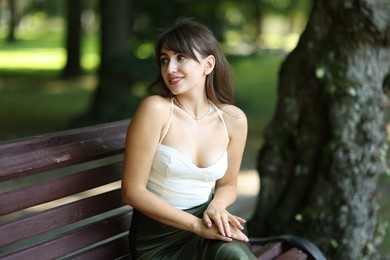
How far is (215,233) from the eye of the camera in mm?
2812

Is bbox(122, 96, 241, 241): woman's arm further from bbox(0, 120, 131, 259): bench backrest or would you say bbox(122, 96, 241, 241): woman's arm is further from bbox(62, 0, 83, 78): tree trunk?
bbox(62, 0, 83, 78): tree trunk

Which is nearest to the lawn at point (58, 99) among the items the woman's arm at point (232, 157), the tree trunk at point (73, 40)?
the tree trunk at point (73, 40)

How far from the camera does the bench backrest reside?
2725mm

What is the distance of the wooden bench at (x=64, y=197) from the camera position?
2.73 m

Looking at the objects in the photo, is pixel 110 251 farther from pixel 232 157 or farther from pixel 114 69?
pixel 114 69

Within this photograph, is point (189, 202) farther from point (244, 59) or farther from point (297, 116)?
point (244, 59)

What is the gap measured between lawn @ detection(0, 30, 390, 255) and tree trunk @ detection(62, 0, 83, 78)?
1.38 feet

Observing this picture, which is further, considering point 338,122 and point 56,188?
point 338,122

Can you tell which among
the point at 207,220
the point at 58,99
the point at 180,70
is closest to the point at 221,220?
the point at 207,220

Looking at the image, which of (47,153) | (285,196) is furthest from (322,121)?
(47,153)

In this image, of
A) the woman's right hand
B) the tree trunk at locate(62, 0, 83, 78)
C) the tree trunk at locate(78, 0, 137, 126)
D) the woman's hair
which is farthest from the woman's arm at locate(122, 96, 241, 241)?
the tree trunk at locate(62, 0, 83, 78)

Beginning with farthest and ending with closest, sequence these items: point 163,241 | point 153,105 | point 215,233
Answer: point 163,241
point 153,105
point 215,233

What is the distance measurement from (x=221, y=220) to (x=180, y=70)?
2.21 feet

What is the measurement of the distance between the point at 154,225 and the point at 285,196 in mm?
1752
